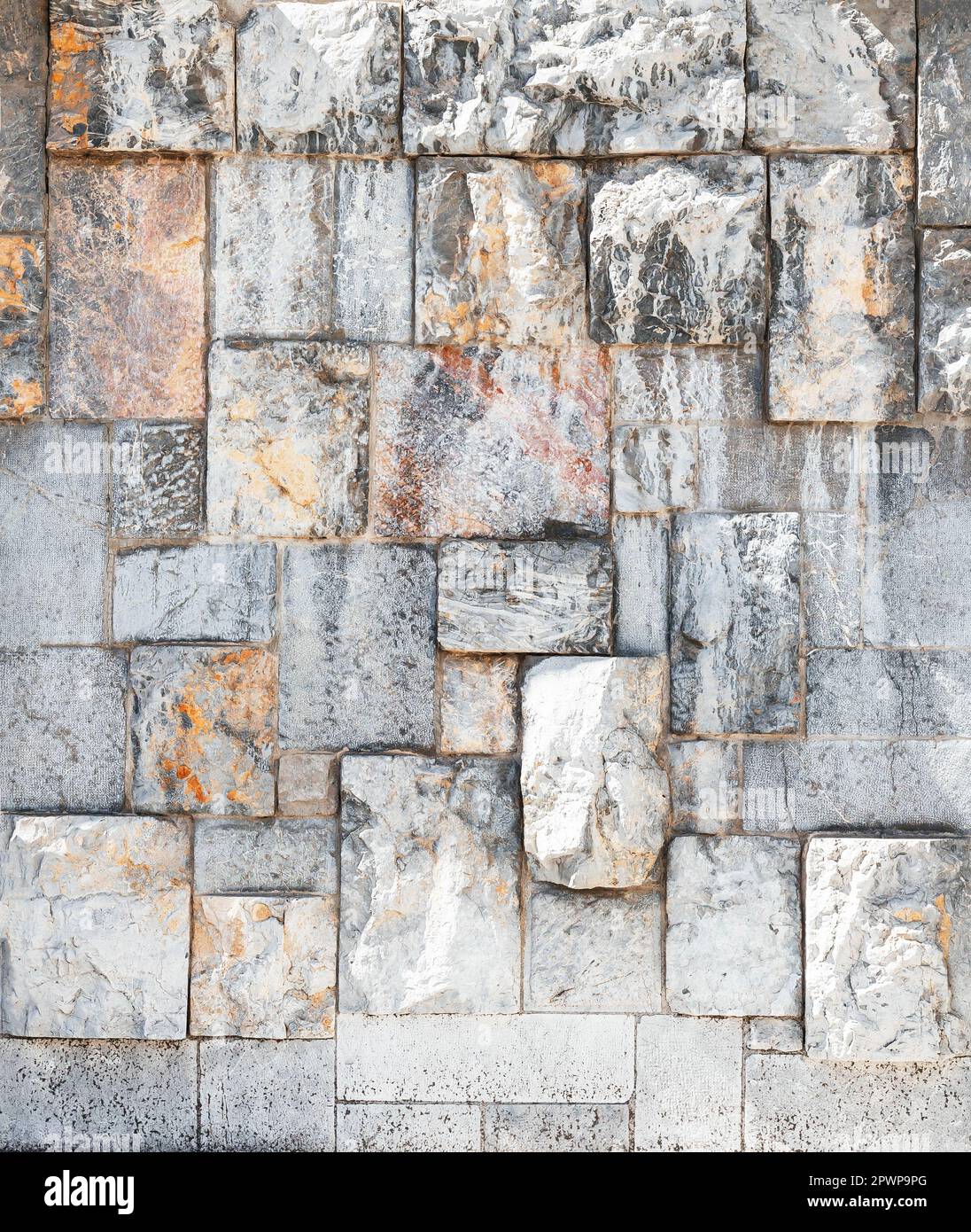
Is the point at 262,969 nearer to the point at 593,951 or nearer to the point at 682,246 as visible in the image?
the point at 593,951

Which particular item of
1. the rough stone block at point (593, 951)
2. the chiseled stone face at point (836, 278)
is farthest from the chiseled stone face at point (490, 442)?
the rough stone block at point (593, 951)

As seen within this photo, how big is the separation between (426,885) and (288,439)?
1.37m

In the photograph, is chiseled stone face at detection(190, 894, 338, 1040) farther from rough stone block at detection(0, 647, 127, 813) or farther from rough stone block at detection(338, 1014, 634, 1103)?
rough stone block at detection(0, 647, 127, 813)

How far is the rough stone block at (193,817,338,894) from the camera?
3.24 meters

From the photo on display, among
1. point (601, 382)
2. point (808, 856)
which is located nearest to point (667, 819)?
point (808, 856)

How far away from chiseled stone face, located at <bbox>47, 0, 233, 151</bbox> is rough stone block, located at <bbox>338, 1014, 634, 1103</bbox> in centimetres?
267

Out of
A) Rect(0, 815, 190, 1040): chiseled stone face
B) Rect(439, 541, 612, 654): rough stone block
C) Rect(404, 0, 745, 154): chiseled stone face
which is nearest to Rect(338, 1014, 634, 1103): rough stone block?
Rect(0, 815, 190, 1040): chiseled stone face

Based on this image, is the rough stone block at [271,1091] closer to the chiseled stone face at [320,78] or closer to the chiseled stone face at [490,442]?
the chiseled stone face at [490,442]

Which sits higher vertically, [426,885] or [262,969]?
[426,885]

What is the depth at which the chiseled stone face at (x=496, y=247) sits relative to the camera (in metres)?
3.16

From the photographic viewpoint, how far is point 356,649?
324 centimetres

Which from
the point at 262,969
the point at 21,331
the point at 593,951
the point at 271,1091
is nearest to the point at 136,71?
the point at 21,331
